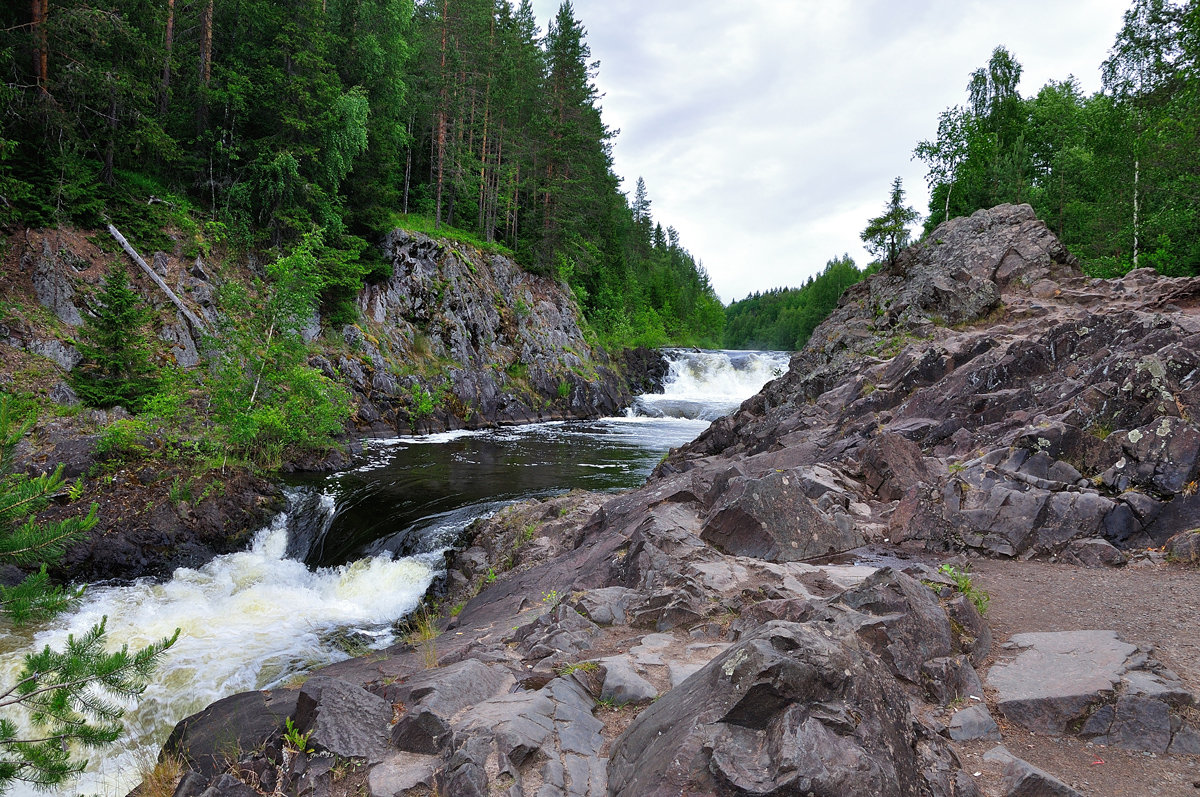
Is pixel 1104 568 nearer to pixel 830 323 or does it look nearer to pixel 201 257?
pixel 830 323

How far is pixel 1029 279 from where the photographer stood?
59.8 ft

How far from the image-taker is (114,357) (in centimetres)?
1355

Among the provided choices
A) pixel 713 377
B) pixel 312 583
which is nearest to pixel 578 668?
pixel 312 583

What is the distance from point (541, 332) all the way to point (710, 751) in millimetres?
32011

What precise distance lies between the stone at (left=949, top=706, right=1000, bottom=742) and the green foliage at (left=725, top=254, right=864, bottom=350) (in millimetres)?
82482

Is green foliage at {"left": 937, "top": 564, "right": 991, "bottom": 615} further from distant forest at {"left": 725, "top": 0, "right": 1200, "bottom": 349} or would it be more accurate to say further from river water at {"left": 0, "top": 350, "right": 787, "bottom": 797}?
distant forest at {"left": 725, "top": 0, "right": 1200, "bottom": 349}

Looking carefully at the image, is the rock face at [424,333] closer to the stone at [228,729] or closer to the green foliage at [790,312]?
the stone at [228,729]

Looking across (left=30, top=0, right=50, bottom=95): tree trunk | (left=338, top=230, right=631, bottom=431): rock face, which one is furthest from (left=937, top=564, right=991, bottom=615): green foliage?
(left=30, top=0, right=50, bottom=95): tree trunk

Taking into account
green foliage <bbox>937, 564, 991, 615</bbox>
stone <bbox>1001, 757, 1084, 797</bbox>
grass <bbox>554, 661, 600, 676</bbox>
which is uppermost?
green foliage <bbox>937, 564, 991, 615</bbox>

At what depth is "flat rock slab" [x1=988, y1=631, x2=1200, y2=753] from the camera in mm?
3600

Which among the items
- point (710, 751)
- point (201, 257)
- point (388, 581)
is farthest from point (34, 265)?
point (710, 751)

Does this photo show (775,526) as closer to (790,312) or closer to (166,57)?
(166,57)

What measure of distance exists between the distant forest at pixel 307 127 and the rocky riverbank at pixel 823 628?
512 inches

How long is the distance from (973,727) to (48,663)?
610 centimetres
